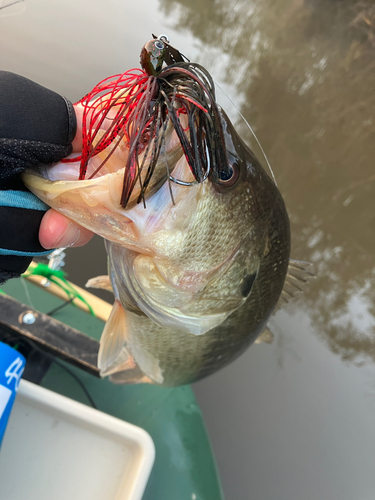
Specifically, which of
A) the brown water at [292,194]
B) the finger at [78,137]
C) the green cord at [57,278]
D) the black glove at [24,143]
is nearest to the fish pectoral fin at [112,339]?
the black glove at [24,143]

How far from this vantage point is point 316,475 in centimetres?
153

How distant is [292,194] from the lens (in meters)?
2.64

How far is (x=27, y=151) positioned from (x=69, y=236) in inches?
7.0

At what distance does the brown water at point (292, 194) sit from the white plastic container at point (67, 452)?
73 cm

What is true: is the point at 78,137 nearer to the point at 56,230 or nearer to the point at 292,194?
the point at 56,230

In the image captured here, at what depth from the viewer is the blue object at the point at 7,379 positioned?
834 mm

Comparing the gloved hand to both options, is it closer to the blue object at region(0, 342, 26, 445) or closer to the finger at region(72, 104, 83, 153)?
the finger at region(72, 104, 83, 153)

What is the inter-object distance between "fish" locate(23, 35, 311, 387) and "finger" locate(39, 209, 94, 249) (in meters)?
0.06

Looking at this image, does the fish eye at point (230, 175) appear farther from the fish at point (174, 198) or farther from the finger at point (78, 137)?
the finger at point (78, 137)

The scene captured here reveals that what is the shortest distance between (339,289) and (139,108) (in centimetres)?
225

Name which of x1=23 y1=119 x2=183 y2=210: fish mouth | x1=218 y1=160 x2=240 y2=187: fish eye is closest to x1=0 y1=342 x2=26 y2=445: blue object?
x1=23 y1=119 x2=183 y2=210: fish mouth

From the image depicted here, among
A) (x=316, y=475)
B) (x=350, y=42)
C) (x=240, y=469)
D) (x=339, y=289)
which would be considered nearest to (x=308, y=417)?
(x=316, y=475)

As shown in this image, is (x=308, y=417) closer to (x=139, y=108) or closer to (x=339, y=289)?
(x=339, y=289)

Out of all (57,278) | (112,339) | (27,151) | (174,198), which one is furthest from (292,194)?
(27,151)
